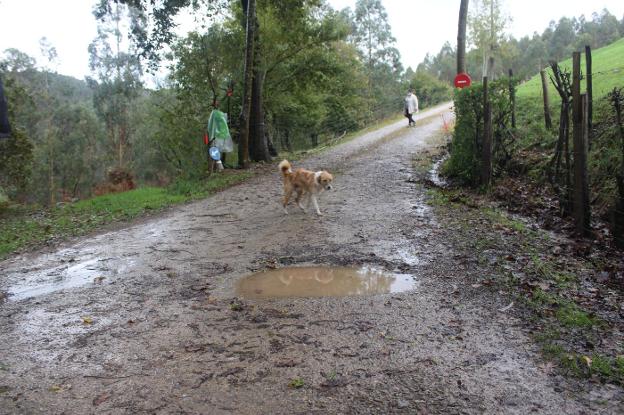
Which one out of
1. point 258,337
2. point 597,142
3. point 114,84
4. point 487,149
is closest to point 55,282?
point 258,337

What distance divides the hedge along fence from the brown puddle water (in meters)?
5.36

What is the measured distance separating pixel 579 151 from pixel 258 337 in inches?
210

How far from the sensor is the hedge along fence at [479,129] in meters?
10.4

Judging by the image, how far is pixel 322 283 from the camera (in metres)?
5.98

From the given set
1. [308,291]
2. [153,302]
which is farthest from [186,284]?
[308,291]

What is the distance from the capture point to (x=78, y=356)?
14.4 ft

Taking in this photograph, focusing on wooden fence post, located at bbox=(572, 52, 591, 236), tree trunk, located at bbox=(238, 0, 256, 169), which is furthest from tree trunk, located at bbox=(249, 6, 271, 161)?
wooden fence post, located at bbox=(572, 52, 591, 236)

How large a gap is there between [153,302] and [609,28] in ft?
277

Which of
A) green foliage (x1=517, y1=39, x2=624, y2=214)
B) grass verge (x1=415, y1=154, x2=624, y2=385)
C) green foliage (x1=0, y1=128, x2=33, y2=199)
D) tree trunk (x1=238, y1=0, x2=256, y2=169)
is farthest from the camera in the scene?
green foliage (x1=0, y1=128, x2=33, y2=199)

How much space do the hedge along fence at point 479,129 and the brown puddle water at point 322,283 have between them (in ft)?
17.6

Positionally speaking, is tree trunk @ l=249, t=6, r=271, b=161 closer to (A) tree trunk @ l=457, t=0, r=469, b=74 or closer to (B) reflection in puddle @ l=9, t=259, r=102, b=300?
(A) tree trunk @ l=457, t=0, r=469, b=74

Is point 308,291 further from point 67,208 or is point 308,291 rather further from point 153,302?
point 67,208

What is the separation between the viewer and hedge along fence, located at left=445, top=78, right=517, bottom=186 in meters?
10.4

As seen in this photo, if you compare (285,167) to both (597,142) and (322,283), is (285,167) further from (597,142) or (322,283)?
(597,142)
